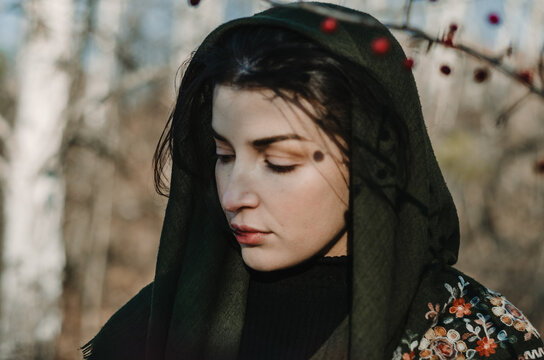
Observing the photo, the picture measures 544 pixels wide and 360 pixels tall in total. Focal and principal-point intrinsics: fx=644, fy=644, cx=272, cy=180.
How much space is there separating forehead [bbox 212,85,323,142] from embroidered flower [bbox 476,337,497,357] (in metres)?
0.64

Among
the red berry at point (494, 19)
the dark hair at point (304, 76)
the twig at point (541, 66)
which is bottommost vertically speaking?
the dark hair at point (304, 76)

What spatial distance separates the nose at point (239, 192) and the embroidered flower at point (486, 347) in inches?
25.6

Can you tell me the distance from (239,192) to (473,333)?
2.23ft

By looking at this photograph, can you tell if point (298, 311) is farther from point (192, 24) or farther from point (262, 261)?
point (192, 24)

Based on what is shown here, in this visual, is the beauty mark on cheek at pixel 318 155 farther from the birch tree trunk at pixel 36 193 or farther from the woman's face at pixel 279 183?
the birch tree trunk at pixel 36 193

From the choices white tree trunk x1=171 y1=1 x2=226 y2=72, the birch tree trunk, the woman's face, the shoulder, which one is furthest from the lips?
white tree trunk x1=171 y1=1 x2=226 y2=72

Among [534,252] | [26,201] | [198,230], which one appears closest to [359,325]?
[198,230]

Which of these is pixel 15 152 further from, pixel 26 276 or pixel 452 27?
pixel 452 27

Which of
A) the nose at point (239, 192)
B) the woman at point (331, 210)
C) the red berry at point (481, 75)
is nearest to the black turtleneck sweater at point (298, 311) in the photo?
the woman at point (331, 210)

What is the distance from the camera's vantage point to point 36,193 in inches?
194

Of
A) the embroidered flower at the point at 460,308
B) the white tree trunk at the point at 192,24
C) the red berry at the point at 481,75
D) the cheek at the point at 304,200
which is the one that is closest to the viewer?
the red berry at the point at 481,75

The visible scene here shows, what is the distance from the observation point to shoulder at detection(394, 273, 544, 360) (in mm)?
1571

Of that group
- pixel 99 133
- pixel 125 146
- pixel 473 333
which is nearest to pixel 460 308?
pixel 473 333

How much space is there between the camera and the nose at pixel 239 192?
156 centimetres
